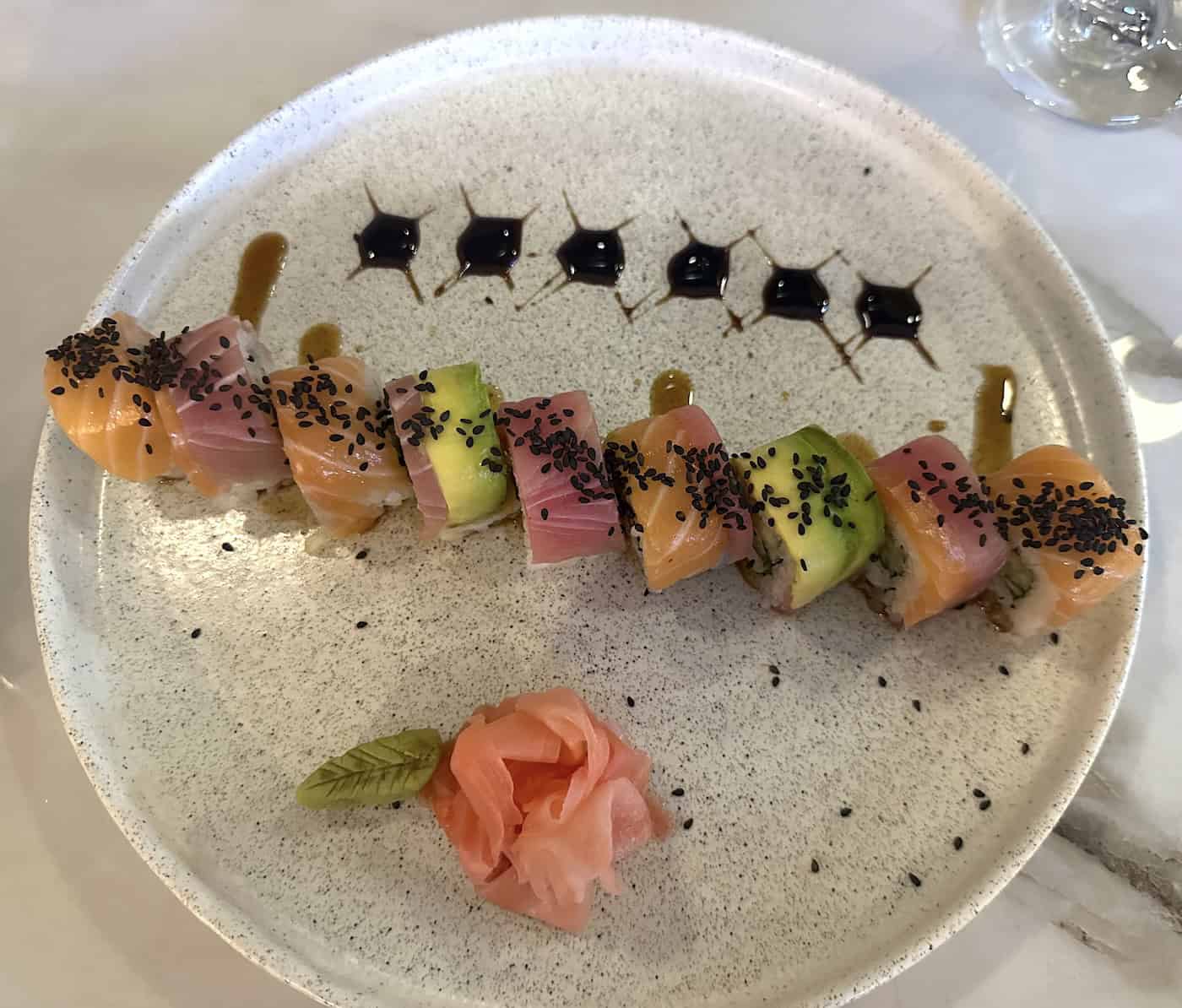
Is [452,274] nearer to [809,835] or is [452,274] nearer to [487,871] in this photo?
[487,871]

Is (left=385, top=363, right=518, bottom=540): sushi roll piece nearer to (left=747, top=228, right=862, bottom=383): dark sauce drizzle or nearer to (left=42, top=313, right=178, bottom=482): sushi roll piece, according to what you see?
(left=42, top=313, right=178, bottom=482): sushi roll piece

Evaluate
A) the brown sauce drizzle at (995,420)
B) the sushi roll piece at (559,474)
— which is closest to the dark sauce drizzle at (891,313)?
the brown sauce drizzle at (995,420)

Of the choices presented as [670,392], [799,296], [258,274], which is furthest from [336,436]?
[799,296]

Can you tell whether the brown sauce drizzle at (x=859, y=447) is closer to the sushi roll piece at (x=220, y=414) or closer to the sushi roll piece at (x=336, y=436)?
the sushi roll piece at (x=336, y=436)

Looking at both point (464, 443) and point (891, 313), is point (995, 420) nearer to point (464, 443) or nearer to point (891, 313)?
point (891, 313)

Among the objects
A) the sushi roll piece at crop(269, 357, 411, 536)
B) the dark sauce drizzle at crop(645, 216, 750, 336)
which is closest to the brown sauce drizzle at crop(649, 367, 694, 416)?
the dark sauce drizzle at crop(645, 216, 750, 336)
